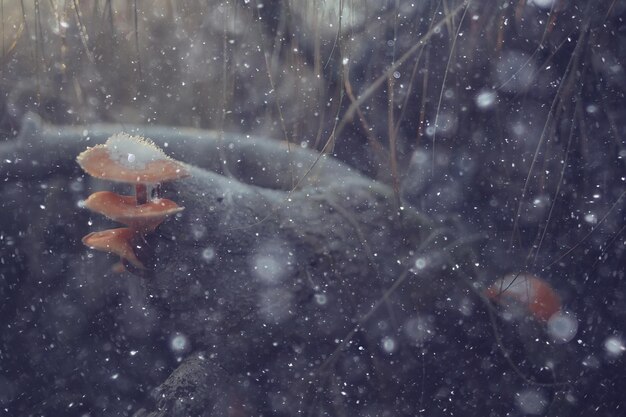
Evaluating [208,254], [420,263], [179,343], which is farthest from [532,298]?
[179,343]

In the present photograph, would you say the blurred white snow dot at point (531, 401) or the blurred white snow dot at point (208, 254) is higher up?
the blurred white snow dot at point (208, 254)

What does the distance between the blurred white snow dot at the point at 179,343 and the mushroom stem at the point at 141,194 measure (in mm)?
939

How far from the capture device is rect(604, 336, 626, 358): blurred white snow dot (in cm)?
336

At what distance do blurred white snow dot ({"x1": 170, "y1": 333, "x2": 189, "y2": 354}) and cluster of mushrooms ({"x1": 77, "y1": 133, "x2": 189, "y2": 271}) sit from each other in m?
0.62

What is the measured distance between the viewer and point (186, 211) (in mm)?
2680

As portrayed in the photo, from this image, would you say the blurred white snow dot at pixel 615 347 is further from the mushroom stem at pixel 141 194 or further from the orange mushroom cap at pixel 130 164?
the mushroom stem at pixel 141 194

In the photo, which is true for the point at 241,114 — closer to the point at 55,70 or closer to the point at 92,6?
the point at 92,6

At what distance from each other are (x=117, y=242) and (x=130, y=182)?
374mm

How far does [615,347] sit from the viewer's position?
3.37 m

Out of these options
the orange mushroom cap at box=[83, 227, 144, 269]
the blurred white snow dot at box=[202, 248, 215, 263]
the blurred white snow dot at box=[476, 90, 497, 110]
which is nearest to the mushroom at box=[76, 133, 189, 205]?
the orange mushroom cap at box=[83, 227, 144, 269]

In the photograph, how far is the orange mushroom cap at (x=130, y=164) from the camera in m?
2.33

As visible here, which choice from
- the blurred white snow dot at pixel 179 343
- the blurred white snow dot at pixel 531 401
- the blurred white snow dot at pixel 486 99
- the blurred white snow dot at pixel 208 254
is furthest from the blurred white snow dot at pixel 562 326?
the blurred white snow dot at pixel 179 343

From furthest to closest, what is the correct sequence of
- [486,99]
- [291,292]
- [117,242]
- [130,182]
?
[486,99]
[291,292]
[117,242]
[130,182]

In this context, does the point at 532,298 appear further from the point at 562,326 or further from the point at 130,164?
the point at 130,164
